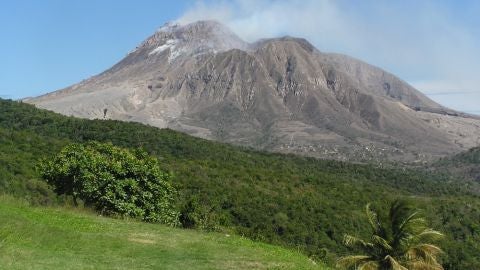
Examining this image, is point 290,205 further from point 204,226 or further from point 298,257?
point 298,257

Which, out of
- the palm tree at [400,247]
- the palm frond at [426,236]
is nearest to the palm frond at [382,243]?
the palm tree at [400,247]

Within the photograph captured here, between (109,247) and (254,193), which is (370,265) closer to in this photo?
(109,247)

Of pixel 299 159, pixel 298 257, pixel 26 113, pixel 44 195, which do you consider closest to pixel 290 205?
pixel 44 195

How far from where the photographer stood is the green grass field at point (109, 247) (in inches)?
552

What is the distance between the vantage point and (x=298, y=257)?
62.3 ft

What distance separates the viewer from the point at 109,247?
1612 cm

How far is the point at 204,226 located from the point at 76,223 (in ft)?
23.2

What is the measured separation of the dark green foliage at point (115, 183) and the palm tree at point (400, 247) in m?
9.85

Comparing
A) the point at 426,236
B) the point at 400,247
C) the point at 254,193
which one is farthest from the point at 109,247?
the point at 254,193

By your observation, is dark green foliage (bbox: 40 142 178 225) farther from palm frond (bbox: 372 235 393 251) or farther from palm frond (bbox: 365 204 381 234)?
palm frond (bbox: 365 204 381 234)

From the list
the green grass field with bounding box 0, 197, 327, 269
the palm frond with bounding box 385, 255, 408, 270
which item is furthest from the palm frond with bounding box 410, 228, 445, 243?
the green grass field with bounding box 0, 197, 327, 269

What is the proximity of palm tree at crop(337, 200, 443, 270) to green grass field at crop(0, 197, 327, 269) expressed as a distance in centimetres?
1182

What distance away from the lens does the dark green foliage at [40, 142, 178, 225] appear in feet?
90.6

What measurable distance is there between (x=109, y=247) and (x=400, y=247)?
60.8 feet
